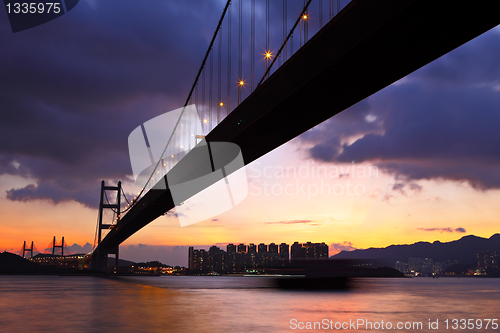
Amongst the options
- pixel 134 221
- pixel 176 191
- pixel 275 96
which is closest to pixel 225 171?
pixel 176 191

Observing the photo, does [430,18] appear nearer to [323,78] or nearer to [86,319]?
[323,78]

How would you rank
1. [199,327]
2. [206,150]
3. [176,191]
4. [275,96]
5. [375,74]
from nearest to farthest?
[199,327] < [375,74] < [275,96] < [206,150] < [176,191]

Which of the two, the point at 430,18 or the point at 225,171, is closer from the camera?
the point at 430,18

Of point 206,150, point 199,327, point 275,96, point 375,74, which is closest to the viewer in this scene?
point 199,327

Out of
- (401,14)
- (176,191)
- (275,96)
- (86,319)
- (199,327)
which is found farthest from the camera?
(176,191)

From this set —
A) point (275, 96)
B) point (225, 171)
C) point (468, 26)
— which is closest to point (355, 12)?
point (468, 26)

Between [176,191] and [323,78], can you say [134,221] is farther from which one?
[323,78]

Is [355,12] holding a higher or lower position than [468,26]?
higher

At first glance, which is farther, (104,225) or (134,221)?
(104,225)

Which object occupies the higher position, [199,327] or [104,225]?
[104,225]
